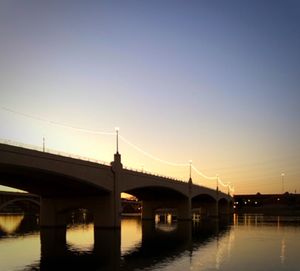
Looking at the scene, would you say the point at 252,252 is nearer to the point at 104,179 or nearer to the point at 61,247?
the point at 61,247

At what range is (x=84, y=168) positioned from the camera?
59.4 m

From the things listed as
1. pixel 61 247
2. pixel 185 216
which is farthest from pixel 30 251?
pixel 185 216

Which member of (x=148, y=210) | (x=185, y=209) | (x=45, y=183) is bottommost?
(x=148, y=210)

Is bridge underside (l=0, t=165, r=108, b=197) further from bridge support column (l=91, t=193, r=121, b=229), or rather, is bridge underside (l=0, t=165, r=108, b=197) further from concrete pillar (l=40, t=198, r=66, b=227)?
concrete pillar (l=40, t=198, r=66, b=227)

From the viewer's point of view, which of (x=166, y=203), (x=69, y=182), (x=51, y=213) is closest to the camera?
(x=69, y=182)

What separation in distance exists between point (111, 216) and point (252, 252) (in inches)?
1122

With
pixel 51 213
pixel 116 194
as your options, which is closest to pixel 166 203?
pixel 51 213

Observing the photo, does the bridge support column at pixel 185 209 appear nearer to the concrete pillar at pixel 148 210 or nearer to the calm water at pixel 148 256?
the concrete pillar at pixel 148 210

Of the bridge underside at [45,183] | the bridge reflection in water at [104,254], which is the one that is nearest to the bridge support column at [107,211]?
the bridge underside at [45,183]

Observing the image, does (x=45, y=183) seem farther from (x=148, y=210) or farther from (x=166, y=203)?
(x=148, y=210)

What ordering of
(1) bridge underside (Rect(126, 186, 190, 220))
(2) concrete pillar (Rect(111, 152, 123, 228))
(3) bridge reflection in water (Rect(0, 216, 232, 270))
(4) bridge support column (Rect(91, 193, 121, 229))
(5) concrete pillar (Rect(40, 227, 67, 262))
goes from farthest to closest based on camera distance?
(1) bridge underside (Rect(126, 186, 190, 220)), (4) bridge support column (Rect(91, 193, 121, 229)), (2) concrete pillar (Rect(111, 152, 123, 228)), (5) concrete pillar (Rect(40, 227, 67, 262)), (3) bridge reflection in water (Rect(0, 216, 232, 270))

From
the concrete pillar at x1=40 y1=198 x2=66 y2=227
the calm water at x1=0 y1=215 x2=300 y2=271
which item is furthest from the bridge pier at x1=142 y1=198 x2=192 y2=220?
the calm water at x1=0 y1=215 x2=300 y2=271

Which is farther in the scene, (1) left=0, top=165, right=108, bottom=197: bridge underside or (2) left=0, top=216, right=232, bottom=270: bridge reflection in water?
(1) left=0, top=165, right=108, bottom=197: bridge underside

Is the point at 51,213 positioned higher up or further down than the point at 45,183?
further down
